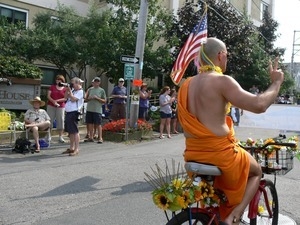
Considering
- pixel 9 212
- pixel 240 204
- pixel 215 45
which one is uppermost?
pixel 215 45

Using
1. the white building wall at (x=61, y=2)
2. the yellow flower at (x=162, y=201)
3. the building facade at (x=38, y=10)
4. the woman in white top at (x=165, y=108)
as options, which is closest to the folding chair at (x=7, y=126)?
the woman in white top at (x=165, y=108)

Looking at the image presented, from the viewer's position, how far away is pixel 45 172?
7.99 m

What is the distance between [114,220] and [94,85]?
22.8 ft

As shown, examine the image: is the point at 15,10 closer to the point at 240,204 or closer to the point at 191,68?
the point at 191,68

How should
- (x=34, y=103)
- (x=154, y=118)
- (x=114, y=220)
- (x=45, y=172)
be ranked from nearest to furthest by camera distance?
(x=114, y=220) → (x=45, y=172) → (x=34, y=103) → (x=154, y=118)

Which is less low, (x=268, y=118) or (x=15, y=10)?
(x=15, y=10)

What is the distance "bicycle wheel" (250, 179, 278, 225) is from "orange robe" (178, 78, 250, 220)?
32.4 inches

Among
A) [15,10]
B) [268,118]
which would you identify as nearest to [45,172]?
[268,118]

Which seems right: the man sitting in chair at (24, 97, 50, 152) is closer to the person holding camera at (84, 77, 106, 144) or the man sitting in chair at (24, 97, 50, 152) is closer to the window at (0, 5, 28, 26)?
the person holding camera at (84, 77, 106, 144)

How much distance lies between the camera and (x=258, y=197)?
4.02m

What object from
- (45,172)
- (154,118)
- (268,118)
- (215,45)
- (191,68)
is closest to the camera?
(215,45)

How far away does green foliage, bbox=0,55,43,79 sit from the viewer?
13.7 m

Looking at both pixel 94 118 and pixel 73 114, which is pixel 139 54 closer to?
pixel 94 118

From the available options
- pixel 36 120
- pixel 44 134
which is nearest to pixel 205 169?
pixel 36 120
